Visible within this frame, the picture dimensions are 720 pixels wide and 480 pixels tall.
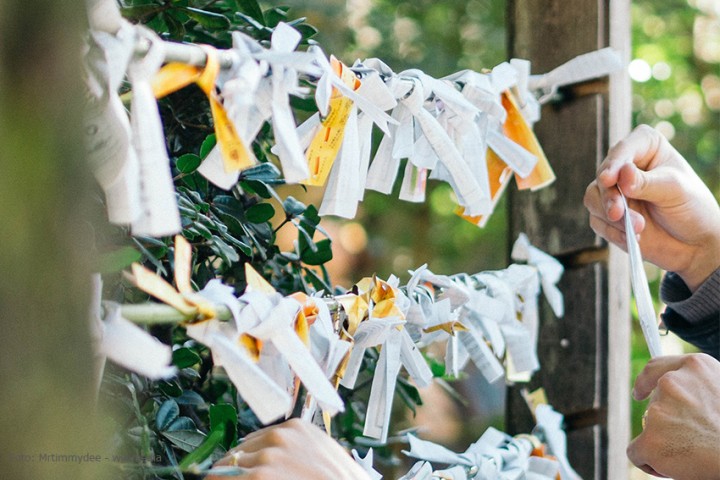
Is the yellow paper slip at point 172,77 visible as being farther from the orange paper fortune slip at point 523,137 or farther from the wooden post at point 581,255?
the wooden post at point 581,255

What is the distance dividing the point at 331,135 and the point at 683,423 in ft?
1.48

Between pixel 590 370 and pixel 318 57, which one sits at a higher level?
pixel 318 57

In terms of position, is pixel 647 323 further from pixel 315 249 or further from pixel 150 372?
pixel 150 372

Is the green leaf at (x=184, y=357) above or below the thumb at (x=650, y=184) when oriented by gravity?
below

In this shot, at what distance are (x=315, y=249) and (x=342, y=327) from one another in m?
0.17

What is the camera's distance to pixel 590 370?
1019mm

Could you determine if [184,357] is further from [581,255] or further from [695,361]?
[581,255]

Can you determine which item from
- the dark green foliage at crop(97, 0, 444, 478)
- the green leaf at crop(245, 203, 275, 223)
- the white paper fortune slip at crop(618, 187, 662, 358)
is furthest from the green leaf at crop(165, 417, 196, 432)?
the white paper fortune slip at crop(618, 187, 662, 358)

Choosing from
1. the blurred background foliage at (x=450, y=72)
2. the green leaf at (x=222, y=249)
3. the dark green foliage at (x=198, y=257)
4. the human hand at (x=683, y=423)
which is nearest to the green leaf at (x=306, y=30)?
the dark green foliage at (x=198, y=257)

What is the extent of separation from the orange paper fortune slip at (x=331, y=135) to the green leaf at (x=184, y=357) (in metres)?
0.16

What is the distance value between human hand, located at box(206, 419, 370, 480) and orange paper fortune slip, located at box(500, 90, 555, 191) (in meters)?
0.46

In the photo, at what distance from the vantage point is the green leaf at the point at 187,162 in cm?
60

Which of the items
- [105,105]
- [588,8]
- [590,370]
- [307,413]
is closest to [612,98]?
[588,8]

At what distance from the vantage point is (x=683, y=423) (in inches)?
29.7
